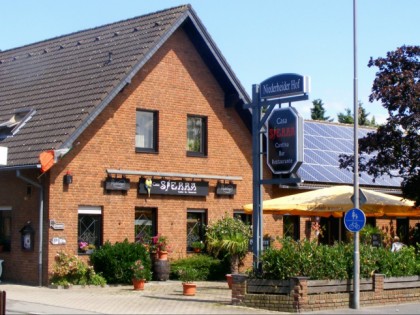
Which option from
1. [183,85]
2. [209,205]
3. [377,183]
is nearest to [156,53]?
[183,85]

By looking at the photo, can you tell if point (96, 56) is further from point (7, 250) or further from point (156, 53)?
point (7, 250)

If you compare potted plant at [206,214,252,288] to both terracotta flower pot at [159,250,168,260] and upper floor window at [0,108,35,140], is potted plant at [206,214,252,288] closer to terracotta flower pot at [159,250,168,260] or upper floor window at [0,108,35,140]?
terracotta flower pot at [159,250,168,260]

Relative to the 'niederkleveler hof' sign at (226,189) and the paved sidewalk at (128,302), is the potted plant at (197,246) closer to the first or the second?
the 'niederkleveler hof' sign at (226,189)

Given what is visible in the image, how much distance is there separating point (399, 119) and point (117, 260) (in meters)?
9.01

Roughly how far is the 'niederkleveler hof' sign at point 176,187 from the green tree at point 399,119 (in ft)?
19.2

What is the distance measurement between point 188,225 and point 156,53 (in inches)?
226

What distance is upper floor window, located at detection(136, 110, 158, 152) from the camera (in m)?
27.6

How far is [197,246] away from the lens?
28.4 meters

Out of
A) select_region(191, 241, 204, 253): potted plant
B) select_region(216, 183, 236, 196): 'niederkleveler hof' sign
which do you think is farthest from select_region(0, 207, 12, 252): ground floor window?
Result: select_region(216, 183, 236, 196): 'niederkleveler hof' sign

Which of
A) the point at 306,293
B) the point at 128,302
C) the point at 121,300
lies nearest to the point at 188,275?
the point at 121,300

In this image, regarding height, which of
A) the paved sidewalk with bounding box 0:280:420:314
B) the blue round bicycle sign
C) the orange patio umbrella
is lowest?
the paved sidewalk with bounding box 0:280:420:314

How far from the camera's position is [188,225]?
28672 mm

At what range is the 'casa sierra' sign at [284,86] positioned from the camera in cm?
1997

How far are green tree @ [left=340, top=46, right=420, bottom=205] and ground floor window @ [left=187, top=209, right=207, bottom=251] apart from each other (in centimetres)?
627
